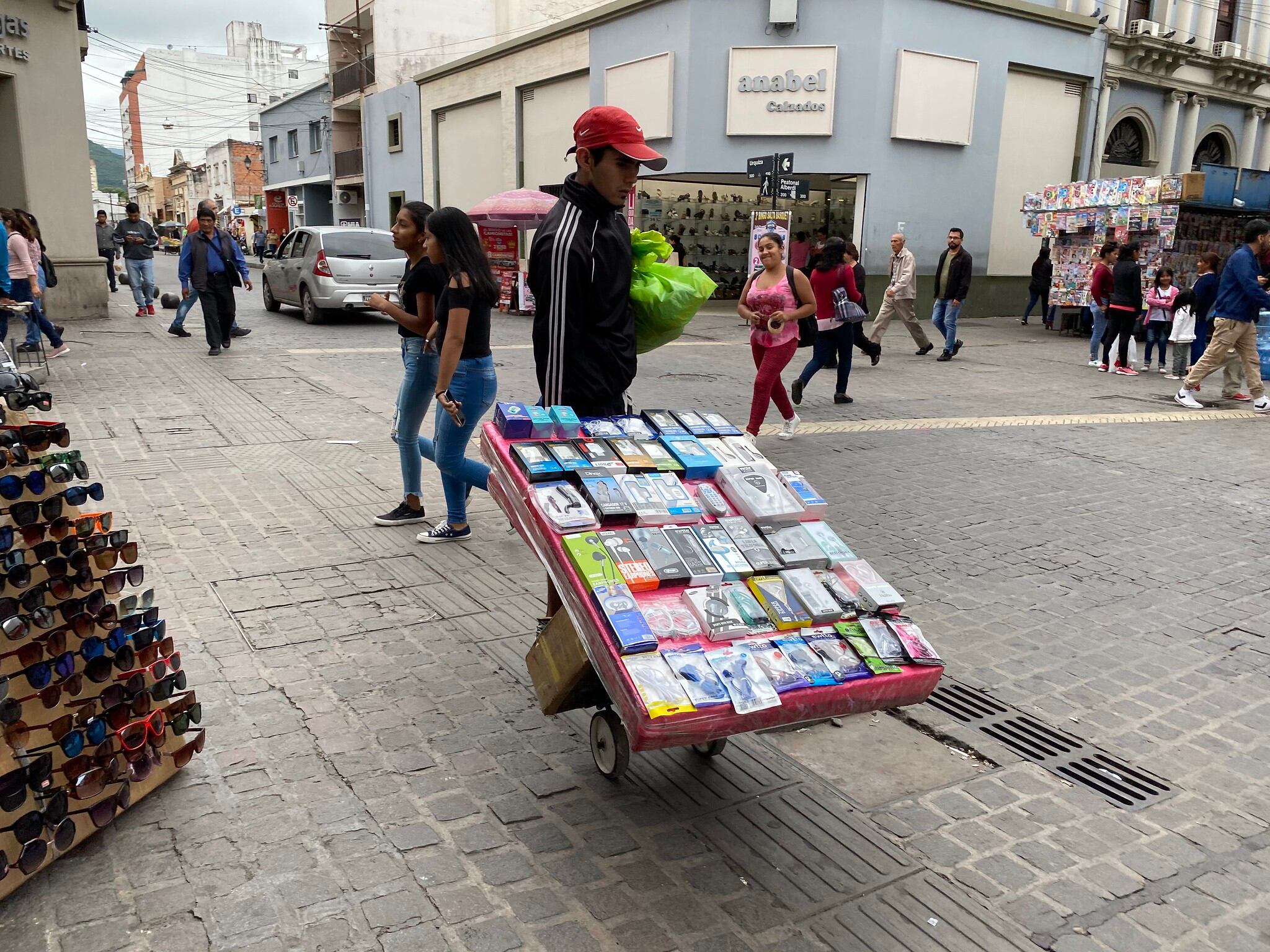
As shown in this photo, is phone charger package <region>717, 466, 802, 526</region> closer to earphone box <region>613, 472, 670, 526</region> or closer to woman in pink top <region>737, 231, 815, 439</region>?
earphone box <region>613, 472, 670, 526</region>

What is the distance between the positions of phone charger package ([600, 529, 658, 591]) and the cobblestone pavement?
2.66 ft

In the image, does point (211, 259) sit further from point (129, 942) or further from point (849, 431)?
point (129, 942)

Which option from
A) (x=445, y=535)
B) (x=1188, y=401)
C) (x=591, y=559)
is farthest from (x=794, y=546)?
(x=1188, y=401)

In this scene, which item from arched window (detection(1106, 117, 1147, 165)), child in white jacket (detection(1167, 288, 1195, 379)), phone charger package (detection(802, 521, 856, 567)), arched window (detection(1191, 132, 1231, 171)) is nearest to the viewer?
phone charger package (detection(802, 521, 856, 567))

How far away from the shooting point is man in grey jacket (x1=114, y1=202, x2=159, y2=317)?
15516mm

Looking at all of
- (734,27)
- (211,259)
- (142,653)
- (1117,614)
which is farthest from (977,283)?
(142,653)

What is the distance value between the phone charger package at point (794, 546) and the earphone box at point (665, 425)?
0.51m

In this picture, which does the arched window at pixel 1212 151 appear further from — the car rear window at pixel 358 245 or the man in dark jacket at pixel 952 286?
the car rear window at pixel 358 245

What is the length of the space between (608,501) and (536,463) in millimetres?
262

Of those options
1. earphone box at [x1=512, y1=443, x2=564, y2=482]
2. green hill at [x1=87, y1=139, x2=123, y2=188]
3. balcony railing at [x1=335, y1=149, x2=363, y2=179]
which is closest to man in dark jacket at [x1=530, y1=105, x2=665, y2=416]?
earphone box at [x1=512, y1=443, x2=564, y2=482]

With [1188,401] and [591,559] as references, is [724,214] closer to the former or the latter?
[1188,401]

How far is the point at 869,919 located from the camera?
2.49m

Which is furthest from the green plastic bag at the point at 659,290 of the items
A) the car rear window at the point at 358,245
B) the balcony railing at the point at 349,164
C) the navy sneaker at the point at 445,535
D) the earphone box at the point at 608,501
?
the balcony railing at the point at 349,164

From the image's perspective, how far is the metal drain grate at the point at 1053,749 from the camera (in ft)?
10.3
